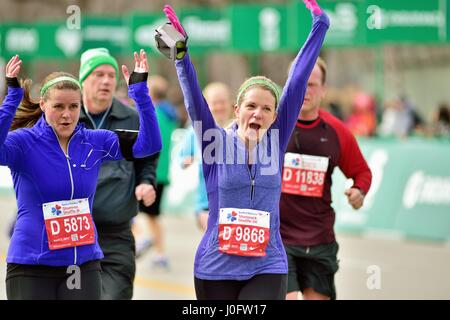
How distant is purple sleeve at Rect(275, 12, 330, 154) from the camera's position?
18.5 ft

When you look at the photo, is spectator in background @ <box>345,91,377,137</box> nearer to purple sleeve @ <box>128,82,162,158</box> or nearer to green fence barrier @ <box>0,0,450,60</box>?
green fence barrier @ <box>0,0,450,60</box>

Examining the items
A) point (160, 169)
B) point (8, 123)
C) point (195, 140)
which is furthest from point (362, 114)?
point (8, 123)

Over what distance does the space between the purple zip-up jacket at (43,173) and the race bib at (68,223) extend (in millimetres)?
26

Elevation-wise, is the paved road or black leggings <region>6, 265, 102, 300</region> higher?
black leggings <region>6, 265, 102, 300</region>

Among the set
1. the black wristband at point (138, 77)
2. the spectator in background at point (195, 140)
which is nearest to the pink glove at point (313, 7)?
the black wristband at point (138, 77)

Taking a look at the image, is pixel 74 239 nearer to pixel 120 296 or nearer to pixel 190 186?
pixel 120 296

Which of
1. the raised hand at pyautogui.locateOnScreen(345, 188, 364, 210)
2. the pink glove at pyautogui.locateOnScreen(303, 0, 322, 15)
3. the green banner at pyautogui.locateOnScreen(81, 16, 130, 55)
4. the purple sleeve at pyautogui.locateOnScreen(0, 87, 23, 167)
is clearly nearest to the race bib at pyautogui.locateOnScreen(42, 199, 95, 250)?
the purple sleeve at pyautogui.locateOnScreen(0, 87, 23, 167)

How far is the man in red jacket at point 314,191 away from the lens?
682 cm

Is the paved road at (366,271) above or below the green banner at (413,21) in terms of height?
below

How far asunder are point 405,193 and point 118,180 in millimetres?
7244

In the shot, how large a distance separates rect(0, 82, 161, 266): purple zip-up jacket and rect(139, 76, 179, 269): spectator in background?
595cm

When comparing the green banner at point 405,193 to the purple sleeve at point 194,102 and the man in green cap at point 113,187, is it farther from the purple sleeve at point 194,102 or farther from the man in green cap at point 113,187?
the purple sleeve at point 194,102

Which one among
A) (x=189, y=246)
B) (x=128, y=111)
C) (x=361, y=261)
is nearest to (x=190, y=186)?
(x=189, y=246)

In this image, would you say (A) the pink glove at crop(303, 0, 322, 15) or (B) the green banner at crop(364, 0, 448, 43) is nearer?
(A) the pink glove at crop(303, 0, 322, 15)
